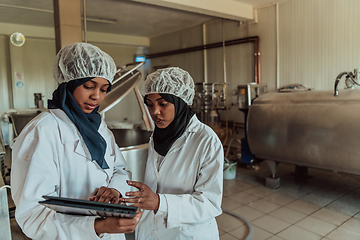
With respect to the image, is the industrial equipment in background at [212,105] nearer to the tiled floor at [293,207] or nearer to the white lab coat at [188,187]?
the tiled floor at [293,207]

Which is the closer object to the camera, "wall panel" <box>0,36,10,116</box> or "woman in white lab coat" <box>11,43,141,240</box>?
"woman in white lab coat" <box>11,43,141,240</box>

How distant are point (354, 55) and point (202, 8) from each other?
2.67m

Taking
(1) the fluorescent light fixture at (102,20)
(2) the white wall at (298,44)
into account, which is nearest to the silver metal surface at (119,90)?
(2) the white wall at (298,44)

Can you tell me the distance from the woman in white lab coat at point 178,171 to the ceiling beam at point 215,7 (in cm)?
374

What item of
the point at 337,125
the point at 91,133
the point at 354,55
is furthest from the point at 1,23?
the point at 354,55

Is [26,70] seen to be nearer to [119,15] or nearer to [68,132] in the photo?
[119,15]

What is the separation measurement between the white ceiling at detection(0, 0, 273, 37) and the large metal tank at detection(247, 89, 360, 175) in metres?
2.71

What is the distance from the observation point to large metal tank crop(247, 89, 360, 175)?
10.6ft

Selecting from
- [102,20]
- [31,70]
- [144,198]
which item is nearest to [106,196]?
[144,198]

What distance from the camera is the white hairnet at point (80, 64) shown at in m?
1.20

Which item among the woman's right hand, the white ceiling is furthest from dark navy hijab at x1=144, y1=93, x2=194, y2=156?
the white ceiling

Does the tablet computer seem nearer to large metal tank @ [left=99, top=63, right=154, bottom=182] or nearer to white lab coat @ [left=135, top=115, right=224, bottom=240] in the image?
white lab coat @ [left=135, top=115, right=224, bottom=240]

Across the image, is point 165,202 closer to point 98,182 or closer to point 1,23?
point 98,182

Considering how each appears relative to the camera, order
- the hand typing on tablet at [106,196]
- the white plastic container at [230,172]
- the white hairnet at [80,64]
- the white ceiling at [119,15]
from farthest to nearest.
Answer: the white ceiling at [119,15]
the white plastic container at [230,172]
the white hairnet at [80,64]
the hand typing on tablet at [106,196]
